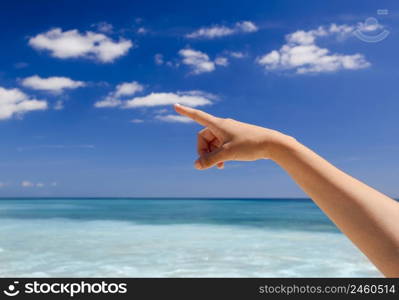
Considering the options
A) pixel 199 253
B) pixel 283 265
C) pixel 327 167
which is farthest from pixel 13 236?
pixel 327 167

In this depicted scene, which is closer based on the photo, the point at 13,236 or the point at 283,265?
the point at 283,265

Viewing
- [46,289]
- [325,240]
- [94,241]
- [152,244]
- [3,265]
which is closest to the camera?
[46,289]

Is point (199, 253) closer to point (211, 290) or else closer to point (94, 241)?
point (94, 241)

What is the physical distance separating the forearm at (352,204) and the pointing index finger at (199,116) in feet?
0.88

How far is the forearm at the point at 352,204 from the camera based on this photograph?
2.37 feet

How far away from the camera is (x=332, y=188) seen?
0.81 m

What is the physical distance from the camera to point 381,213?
0.74m

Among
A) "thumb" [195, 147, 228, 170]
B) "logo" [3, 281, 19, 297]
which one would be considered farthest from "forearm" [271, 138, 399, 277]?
"logo" [3, 281, 19, 297]

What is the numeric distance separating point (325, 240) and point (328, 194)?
33.9ft

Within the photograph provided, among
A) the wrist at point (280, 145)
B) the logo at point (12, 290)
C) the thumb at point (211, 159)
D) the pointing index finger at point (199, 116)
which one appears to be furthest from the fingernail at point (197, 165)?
the logo at point (12, 290)

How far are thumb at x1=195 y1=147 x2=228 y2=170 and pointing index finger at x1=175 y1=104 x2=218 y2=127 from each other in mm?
87

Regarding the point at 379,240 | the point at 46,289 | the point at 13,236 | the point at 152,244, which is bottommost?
the point at 379,240

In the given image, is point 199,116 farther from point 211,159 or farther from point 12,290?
point 12,290

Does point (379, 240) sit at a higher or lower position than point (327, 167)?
lower
